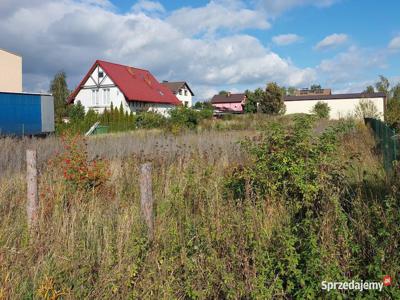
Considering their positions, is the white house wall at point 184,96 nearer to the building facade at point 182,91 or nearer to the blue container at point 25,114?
the building facade at point 182,91

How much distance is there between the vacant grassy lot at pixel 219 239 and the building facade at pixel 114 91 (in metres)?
37.5

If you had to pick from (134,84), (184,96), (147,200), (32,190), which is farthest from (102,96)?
(147,200)

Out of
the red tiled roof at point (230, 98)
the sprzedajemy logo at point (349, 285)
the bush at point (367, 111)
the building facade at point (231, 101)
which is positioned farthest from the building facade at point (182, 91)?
the sprzedajemy logo at point (349, 285)

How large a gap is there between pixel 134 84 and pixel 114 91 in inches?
146

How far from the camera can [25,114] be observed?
21156 mm

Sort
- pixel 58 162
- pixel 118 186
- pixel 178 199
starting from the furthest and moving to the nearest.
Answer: pixel 58 162 < pixel 118 186 < pixel 178 199

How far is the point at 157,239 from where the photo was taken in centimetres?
381

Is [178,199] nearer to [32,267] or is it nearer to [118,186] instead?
[118,186]

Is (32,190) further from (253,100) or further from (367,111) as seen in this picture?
(253,100)

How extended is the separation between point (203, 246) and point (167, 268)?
0.42 m

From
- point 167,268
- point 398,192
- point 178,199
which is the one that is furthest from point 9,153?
point 398,192

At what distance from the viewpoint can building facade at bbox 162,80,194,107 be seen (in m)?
64.1

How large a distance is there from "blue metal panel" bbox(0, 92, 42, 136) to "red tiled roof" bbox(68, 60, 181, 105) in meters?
20.8

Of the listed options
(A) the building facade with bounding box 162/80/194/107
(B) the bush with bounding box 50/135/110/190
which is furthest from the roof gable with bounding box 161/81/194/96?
(B) the bush with bounding box 50/135/110/190
